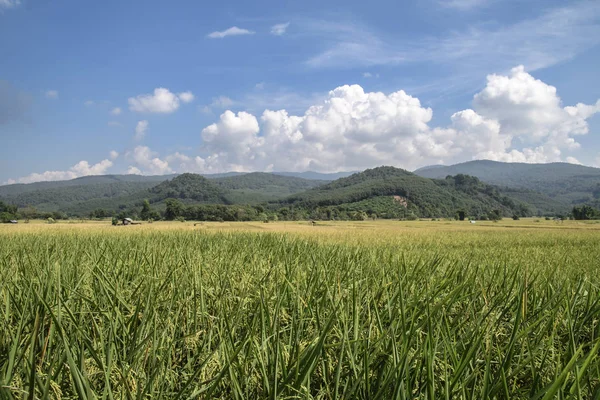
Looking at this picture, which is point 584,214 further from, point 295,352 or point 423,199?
point 295,352

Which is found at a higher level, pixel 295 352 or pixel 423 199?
pixel 423 199

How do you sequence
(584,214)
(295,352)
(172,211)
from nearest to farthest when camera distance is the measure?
(295,352), (172,211), (584,214)

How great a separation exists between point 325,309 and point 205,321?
2.98ft

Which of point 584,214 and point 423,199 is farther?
point 423,199

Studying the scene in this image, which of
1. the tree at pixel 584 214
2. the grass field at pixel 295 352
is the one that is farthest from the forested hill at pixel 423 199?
the grass field at pixel 295 352

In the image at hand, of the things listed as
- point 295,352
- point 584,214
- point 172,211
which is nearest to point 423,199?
point 584,214

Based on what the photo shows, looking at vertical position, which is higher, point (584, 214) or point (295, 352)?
point (584, 214)

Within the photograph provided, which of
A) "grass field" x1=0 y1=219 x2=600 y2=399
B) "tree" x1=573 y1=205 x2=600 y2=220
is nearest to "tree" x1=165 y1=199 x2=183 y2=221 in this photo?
"grass field" x1=0 y1=219 x2=600 y2=399

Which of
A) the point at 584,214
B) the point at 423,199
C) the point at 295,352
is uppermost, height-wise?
the point at 423,199

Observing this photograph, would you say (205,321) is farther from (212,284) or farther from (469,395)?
(469,395)

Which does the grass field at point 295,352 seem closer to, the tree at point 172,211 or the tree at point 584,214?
the tree at point 172,211

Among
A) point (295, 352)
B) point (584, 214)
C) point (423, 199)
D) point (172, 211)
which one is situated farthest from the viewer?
point (423, 199)

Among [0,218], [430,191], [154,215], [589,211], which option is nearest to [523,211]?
[430,191]

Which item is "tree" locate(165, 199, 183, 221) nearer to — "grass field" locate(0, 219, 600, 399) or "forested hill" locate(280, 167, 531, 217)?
"forested hill" locate(280, 167, 531, 217)
